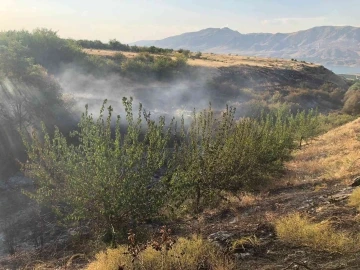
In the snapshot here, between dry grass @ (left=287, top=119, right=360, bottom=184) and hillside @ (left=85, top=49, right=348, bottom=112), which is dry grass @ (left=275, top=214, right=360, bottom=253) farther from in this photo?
hillside @ (left=85, top=49, right=348, bottom=112)

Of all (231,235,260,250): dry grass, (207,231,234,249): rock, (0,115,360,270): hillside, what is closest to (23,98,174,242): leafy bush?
(0,115,360,270): hillside

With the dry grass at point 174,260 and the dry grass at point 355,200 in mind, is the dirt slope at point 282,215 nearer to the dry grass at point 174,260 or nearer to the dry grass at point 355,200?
the dry grass at point 355,200

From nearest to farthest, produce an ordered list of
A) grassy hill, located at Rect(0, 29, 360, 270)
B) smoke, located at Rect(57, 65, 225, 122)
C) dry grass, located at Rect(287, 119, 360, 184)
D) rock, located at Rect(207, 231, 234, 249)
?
grassy hill, located at Rect(0, 29, 360, 270) → rock, located at Rect(207, 231, 234, 249) → dry grass, located at Rect(287, 119, 360, 184) → smoke, located at Rect(57, 65, 225, 122)

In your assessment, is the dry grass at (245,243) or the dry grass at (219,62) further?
the dry grass at (219,62)

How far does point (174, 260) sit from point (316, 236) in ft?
8.38

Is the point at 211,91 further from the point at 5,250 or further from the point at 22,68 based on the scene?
the point at 5,250

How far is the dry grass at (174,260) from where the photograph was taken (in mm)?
5242

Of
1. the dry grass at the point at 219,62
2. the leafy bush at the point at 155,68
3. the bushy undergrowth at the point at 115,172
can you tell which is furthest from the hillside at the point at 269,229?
the dry grass at the point at 219,62

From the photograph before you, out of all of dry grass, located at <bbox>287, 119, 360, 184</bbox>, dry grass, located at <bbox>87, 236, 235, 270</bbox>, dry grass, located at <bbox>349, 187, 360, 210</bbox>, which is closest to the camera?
dry grass, located at <bbox>87, 236, 235, 270</bbox>

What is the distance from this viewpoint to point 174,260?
539cm

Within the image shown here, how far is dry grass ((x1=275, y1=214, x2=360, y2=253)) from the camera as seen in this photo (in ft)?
17.9

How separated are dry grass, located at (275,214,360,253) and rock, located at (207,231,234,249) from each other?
98 cm

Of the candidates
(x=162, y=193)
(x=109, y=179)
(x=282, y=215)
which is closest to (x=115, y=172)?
(x=109, y=179)

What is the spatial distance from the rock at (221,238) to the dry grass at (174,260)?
0.53m
